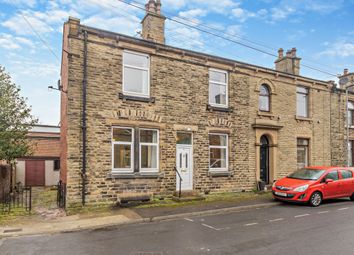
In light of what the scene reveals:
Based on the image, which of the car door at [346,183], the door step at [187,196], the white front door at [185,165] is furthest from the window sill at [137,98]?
the car door at [346,183]

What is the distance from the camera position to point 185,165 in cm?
1390

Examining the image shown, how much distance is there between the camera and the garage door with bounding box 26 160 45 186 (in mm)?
23781

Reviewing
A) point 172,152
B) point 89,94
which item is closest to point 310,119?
point 172,152

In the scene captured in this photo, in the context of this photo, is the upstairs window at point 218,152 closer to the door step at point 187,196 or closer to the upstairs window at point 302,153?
the door step at point 187,196

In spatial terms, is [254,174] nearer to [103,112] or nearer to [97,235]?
[103,112]

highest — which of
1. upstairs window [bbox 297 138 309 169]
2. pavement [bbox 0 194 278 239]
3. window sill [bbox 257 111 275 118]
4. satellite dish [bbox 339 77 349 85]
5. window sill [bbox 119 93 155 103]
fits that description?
satellite dish [bbox 339 77 349 85]

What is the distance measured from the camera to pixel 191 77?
14297mm

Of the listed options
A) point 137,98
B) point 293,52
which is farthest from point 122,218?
point 293,52

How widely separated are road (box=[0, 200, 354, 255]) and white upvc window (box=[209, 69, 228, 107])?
676cm

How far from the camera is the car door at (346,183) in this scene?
13133 mm

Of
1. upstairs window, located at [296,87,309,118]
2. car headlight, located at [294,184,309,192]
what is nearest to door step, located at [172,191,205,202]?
car headlight, located at [294,184,309,192]

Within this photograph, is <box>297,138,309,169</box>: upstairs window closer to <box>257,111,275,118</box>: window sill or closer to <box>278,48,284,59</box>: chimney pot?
<box>257,111,275,118</box>: window sill

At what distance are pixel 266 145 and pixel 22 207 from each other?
40.5 feet

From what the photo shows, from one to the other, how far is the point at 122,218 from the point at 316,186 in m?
7.83
